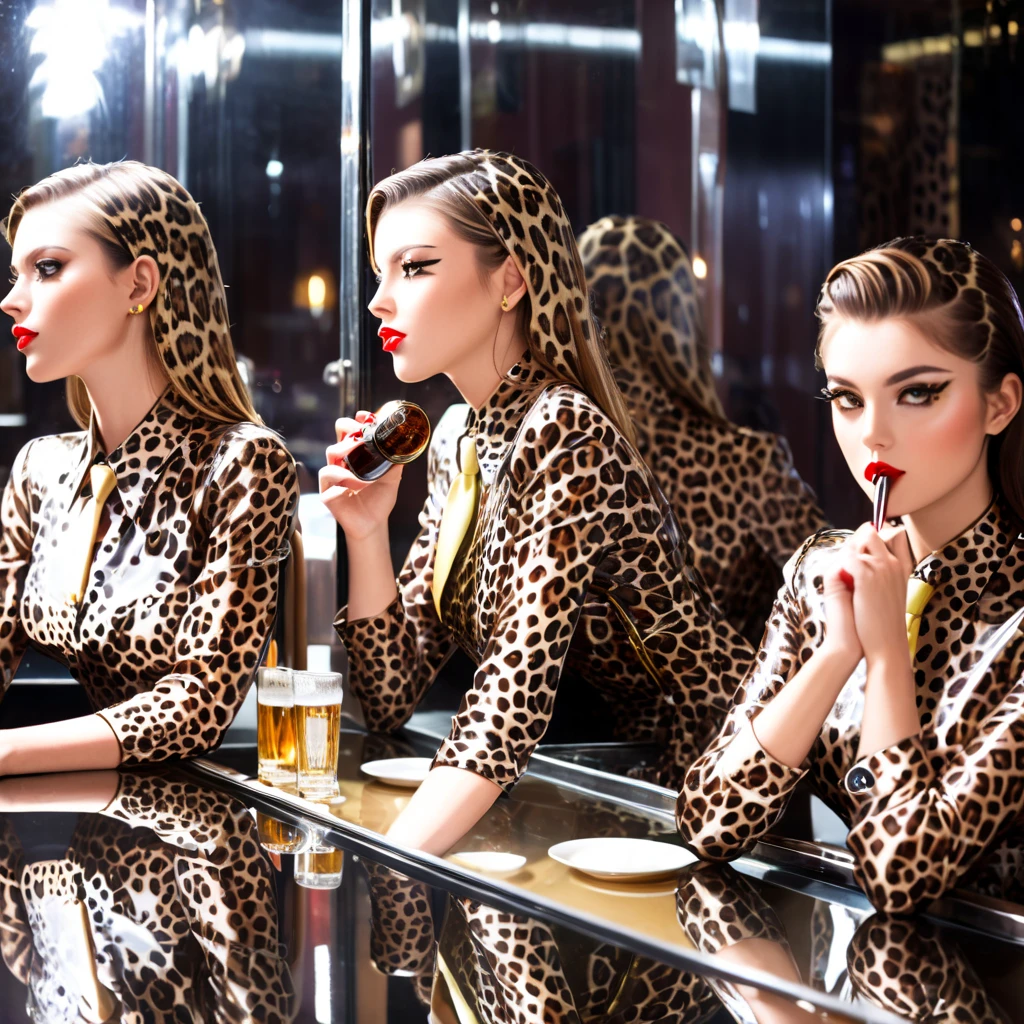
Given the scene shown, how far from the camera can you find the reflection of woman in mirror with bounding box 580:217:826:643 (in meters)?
2.66

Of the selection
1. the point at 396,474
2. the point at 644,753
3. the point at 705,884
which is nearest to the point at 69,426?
the point at 396,474

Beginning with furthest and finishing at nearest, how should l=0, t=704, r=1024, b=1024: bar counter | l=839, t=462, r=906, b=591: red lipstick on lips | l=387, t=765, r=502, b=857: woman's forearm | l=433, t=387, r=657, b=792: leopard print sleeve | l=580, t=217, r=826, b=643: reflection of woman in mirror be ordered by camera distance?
l=580, t=217, r=826, b=643: reflection of woman in mirror
l=433, t=387, r=657, b=792: leopard print sleeve
l=387, t=765, r=502, b=857: woman's forearm
l=839, t=462, r=906, b=591: red lipstick on lips
l=0, t=704, r=1024, b=1024: bar counter

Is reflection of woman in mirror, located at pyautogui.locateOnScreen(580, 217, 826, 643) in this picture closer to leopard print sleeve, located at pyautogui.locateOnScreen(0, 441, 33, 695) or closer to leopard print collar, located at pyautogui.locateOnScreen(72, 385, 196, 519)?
leopard print collar, located at pyautogui.locateOnScreen(72, 385, 196, 519)

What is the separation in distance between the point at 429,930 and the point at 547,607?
58 centimetres

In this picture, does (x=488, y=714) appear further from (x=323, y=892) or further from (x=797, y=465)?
(x=797, y=465)

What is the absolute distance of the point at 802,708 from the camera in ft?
4.36

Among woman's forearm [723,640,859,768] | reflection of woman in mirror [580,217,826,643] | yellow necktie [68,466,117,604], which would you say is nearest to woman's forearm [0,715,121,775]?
yellow necktie [68,466,117,604]

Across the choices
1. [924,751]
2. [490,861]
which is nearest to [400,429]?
[490,861]

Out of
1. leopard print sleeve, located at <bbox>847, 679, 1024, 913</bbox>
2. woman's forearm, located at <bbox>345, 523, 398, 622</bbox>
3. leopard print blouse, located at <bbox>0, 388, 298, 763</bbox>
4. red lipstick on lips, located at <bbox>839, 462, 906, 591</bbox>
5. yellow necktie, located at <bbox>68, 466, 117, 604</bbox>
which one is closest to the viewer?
leopard print sleeve, located at <bbox>847, 679, 1024, 913</bbox>

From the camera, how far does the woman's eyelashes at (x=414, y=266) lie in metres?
1.80

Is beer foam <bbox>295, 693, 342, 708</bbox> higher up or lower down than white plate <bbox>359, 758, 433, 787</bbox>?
higher up

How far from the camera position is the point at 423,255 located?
180 cm

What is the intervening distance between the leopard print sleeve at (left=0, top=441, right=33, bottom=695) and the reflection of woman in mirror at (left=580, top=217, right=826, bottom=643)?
113 centimetres

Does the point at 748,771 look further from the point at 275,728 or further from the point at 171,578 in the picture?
the point at 171,578
